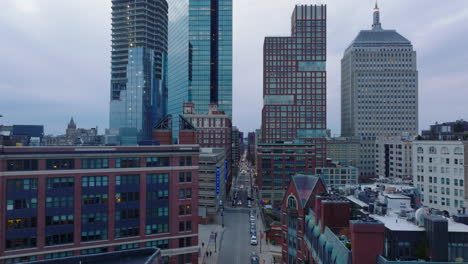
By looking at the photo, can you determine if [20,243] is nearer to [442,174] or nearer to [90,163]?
[90,163]

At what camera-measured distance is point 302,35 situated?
162 metres

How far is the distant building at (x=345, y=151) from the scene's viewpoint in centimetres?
18062

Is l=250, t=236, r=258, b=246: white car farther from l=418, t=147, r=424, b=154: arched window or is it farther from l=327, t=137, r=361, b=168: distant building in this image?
l=327, t=137, r=361, b=168: distant building

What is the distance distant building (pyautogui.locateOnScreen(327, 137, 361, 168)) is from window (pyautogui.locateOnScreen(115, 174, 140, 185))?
143405 mm

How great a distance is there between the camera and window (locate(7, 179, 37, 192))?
48.4 m

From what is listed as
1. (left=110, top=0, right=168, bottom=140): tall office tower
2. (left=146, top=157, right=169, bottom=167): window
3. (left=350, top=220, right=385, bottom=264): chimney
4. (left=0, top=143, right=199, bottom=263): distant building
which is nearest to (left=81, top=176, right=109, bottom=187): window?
(left=0, top=143, right=199, bottom=263): distant building

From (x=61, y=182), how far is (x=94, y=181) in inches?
190

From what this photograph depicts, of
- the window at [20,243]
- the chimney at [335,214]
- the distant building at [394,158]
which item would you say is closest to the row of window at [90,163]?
the window at [20,243]

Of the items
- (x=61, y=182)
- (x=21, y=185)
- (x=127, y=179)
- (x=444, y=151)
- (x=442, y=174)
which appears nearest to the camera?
(x=21, y=185)

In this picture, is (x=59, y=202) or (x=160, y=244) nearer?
(x=59, y=202)

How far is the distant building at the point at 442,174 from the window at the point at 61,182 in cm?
Result: 7838

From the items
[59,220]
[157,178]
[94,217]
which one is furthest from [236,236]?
[59,220]

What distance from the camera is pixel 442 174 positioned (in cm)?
8119

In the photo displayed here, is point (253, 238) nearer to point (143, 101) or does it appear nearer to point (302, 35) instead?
point (302, 35)
